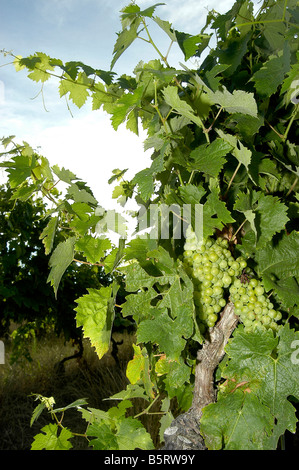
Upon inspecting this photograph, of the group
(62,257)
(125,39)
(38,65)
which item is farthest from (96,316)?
(38,65)

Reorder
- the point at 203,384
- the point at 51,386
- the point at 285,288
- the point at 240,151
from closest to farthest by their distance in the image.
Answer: the point at 240,151 < the point at 285,288 < the point at 203,384 < the point at 51,386

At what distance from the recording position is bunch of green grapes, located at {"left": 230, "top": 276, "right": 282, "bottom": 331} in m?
0.90

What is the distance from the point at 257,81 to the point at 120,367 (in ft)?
13.8

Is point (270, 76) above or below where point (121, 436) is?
above

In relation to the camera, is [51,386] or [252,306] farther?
[51,386]

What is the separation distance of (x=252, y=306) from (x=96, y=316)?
16.0 inches

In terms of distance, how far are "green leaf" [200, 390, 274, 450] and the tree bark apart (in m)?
0.12

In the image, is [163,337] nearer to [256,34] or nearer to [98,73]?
[98,73]

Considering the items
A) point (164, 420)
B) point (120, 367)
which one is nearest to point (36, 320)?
point (120, 367)

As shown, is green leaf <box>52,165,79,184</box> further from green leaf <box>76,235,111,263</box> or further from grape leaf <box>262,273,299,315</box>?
grape leaf <box>262,273,299,315</box>

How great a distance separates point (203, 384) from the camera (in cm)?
104

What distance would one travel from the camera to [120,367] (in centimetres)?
465

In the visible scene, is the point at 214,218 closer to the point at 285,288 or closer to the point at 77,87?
the point at 285,288
